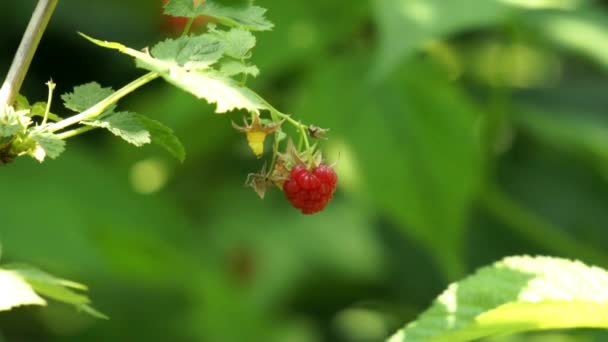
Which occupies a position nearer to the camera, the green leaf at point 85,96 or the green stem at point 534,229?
the green leaf at point 85,96

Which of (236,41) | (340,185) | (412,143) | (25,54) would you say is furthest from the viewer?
(340,185)

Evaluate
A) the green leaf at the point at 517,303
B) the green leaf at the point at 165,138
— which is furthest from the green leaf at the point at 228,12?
the green leaf at the point at 517,303

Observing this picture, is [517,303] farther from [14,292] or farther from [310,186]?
[14,292]

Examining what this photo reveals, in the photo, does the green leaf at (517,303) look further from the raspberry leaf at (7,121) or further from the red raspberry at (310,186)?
the raspberry leaf at (7,121)

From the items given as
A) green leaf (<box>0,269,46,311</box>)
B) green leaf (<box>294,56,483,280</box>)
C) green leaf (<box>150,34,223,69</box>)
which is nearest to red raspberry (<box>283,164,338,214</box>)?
green leaf (<box>150,34,223,69</box>)

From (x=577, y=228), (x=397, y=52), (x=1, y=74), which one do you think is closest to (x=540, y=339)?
(x=577, y=228)

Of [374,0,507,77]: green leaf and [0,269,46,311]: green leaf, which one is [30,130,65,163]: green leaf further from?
[374,0,507,77]: green leaf

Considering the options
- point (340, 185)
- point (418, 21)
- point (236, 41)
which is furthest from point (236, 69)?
point (340, 185)
